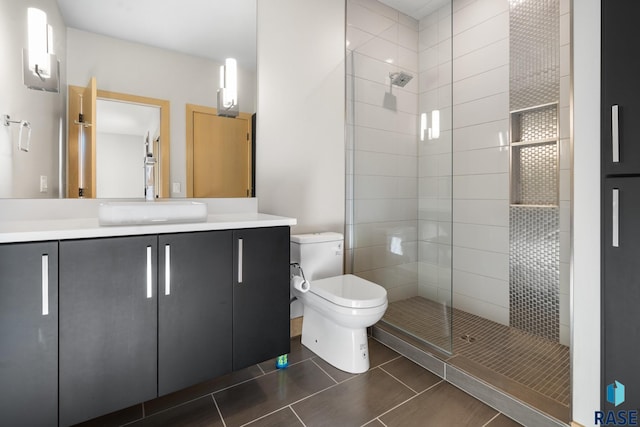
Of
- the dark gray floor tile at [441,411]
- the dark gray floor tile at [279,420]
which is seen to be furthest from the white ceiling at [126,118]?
the dark gray floor tile at [441,411]

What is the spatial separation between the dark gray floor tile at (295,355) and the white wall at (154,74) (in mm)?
1158

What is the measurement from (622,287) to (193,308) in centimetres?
167

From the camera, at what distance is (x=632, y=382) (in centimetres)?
109

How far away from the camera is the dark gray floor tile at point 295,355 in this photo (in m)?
1.94

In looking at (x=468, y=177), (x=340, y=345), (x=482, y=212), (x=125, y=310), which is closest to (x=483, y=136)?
(x=468, y=177)

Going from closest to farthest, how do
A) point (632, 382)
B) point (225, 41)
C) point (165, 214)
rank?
1. point (632, 382)
2. point (165, 214)
3. point (225, 41)

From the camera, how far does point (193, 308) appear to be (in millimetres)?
1439

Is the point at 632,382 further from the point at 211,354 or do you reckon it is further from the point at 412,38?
the point at 412,38

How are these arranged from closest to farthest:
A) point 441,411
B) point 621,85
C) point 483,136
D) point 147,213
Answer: point 621,85, point 147,213, point 441,411, point 483,136

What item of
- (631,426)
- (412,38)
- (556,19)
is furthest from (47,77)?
(556,19)

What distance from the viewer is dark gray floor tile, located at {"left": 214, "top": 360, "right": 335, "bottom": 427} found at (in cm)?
154

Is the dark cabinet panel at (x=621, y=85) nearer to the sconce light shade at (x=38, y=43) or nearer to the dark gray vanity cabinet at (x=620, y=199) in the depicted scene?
the dark gray vanity cabinet at (x=620, y=199)

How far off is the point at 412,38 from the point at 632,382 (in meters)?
2.39

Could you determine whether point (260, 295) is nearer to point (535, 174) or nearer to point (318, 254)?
point (318, 254)
